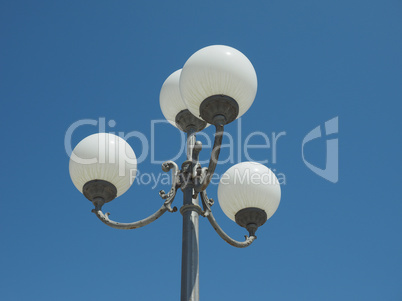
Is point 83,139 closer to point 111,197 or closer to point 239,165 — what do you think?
point 111,197

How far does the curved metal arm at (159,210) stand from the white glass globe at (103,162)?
28 cm

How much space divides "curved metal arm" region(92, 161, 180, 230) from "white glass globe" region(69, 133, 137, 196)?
0.28 metres

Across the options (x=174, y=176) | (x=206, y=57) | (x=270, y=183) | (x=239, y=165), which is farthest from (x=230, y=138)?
(x=206, y=57)

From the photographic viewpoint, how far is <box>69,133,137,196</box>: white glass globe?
565 cm

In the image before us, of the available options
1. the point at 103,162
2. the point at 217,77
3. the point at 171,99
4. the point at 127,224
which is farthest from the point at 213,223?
the point at 171,99

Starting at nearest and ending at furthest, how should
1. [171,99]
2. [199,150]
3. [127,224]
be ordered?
1. [199,150]
2. [127,224]
3. [171,99]

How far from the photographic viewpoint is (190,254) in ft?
16.2

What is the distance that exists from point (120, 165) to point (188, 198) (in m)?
0.95

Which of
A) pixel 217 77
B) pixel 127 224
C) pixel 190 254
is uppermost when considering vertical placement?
pixel 217 77

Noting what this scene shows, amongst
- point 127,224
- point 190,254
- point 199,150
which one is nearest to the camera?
point 190,254

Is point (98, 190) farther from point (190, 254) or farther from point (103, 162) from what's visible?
point (190, 254)

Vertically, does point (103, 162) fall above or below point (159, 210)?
above

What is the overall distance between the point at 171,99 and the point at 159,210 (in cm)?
174

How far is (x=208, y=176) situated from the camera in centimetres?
509
